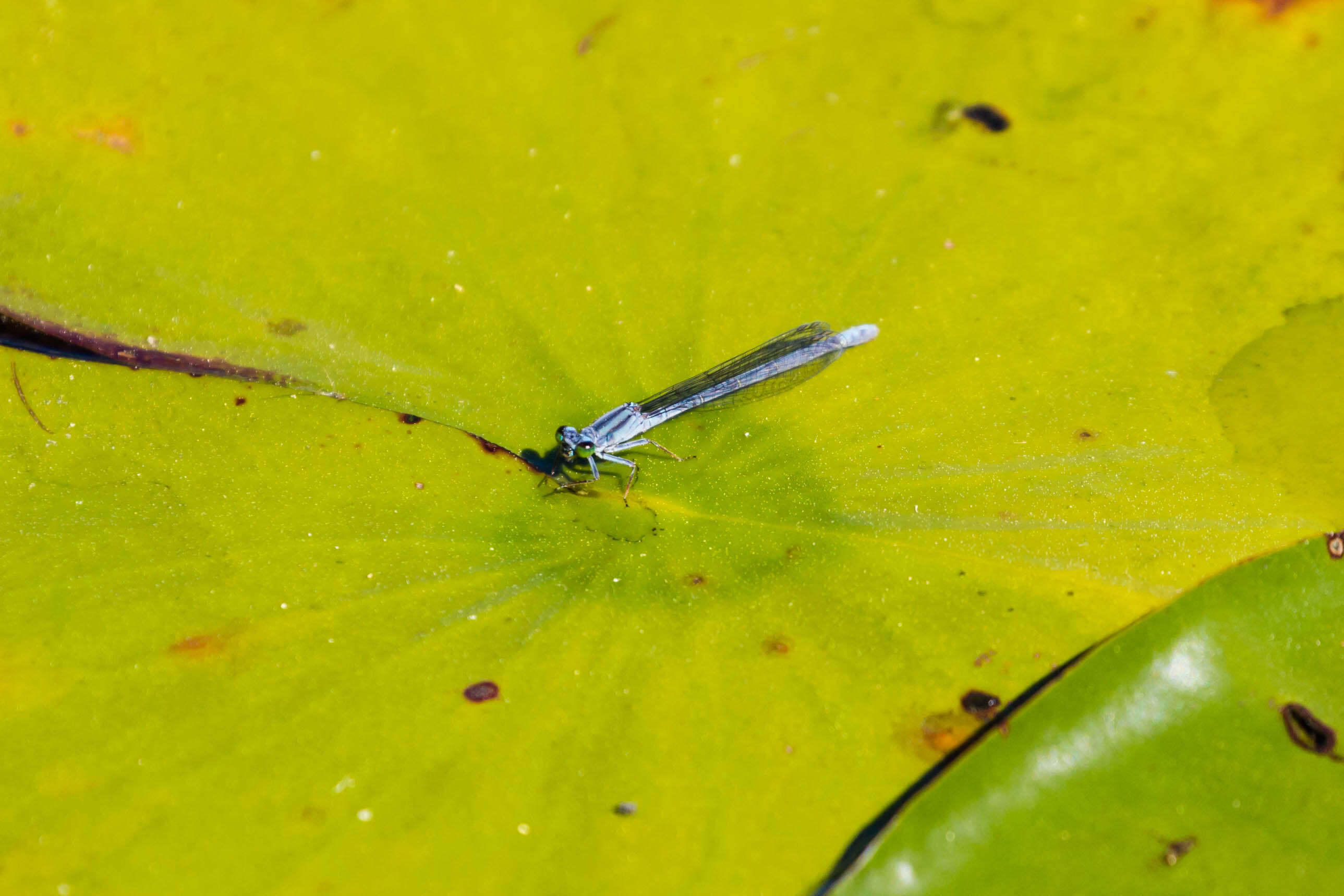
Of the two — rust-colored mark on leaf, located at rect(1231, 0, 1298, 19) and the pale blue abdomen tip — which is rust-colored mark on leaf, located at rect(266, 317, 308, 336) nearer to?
the pale blue abdomen tip

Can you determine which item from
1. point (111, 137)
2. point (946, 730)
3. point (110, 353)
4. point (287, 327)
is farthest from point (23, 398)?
point (946, 730)

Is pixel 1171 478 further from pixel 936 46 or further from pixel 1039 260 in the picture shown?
pixel 936 46

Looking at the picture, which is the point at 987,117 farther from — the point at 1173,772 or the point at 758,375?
the point at 1173,772

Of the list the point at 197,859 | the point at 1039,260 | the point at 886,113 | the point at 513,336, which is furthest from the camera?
the point at 886,113

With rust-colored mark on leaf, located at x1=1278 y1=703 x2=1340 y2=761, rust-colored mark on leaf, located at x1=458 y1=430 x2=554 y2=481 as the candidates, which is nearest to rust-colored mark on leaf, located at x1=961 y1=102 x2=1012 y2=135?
rust-colored mark on leaf, located at x1=458 y1=430 x2=554 y2=481

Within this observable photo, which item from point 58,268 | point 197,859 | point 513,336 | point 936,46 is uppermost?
point 936,46

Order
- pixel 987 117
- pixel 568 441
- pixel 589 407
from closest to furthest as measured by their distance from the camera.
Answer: pixel 568 441
pixel 589 407
pixel 987 117

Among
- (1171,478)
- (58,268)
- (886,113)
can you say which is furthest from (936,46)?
(58,268)
